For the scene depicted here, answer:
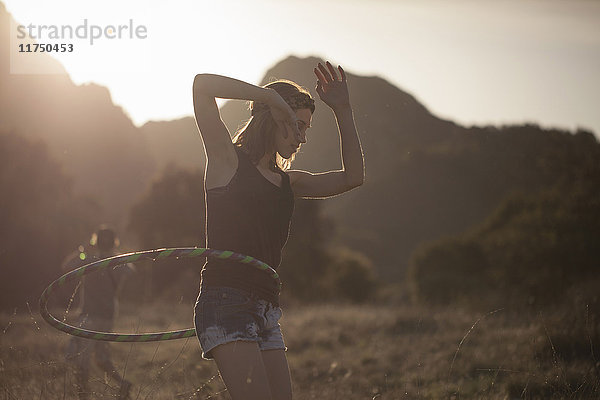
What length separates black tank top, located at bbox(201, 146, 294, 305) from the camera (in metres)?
3.31

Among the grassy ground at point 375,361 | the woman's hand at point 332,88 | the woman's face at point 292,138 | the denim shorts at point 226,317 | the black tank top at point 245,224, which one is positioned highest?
the woman's hand at point 332,88

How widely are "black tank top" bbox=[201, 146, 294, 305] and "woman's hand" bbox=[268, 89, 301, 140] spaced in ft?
0.82

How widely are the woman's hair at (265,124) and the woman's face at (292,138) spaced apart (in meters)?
0.03

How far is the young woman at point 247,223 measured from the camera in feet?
10.6

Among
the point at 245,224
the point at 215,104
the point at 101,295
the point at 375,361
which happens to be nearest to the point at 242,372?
the point at 245,224

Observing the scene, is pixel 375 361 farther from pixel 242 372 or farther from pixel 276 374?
pixel 242 372

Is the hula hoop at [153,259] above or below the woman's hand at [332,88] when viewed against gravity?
below

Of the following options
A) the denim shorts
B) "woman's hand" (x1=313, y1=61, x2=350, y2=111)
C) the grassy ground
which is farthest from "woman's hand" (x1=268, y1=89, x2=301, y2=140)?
the grassy ground

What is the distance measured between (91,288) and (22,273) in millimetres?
26720

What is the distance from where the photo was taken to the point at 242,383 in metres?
3.18

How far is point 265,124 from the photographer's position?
355 cm

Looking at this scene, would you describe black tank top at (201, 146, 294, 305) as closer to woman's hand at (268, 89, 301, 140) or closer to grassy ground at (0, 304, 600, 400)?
woman's hand at (268, 89, 301, 140)

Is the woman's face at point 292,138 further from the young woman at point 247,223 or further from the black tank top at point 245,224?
the black tank top at point 245,224

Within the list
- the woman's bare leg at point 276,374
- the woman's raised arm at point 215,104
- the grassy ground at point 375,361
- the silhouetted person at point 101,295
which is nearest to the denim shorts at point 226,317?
the woman's bare leg at point 276,374
